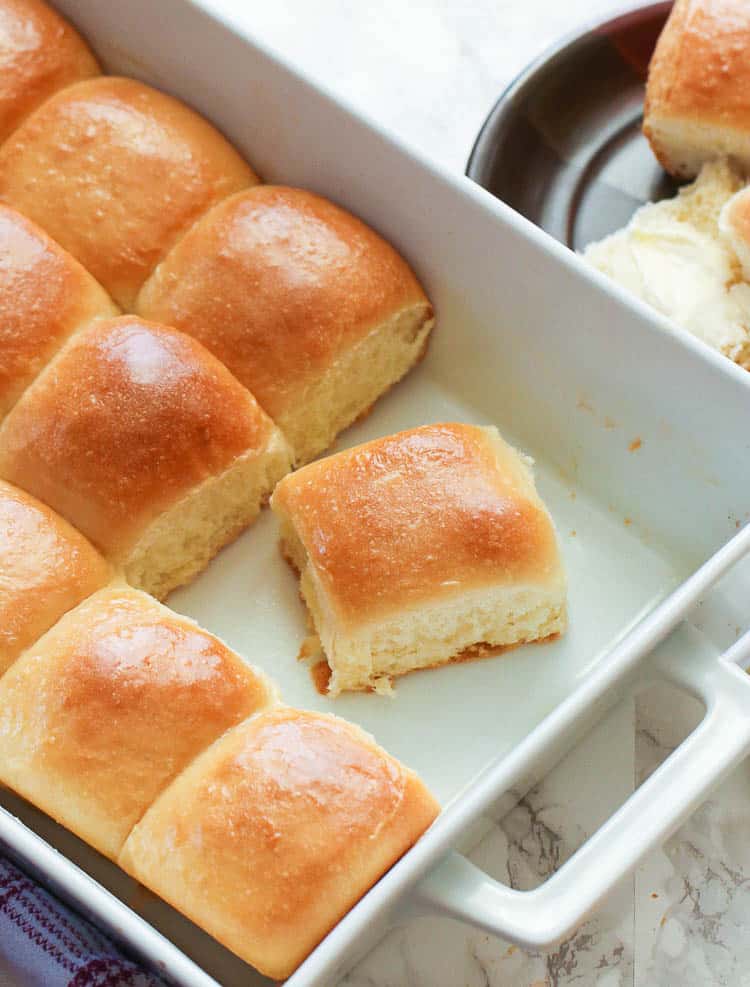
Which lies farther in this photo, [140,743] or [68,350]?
[68,350]

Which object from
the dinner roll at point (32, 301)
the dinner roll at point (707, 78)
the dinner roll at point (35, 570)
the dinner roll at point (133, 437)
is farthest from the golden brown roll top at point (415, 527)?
the dinner roll at point (707, 78)

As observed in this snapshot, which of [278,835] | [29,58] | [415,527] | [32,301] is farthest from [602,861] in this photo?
[29,58]

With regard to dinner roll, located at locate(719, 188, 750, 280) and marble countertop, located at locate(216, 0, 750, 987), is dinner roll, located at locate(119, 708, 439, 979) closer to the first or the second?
marble countertop, located at locate(216, 0, 750, 987)

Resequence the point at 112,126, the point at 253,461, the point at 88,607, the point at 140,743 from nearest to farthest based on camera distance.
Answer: the point at 140,743 < the point at 88,607 < the point at 253,461 < the point at 112,126

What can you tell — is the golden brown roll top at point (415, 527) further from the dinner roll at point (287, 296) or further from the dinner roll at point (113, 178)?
the dinner roll at point (113, 178)

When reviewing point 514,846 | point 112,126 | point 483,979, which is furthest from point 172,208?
point 483,979

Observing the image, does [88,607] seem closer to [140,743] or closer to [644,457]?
[140,743]
